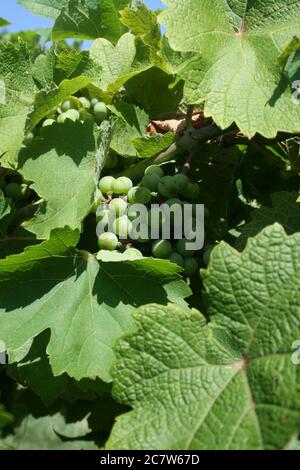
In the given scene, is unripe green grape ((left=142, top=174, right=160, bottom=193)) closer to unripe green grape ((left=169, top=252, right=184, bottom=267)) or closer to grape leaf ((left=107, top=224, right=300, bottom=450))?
unripe green grape ((left=169, top=252, right=184, bottom=267))

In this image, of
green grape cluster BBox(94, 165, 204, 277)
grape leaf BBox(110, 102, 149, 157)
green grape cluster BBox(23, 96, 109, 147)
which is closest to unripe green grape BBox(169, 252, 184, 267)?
green grape cluster BBox(94, 165, 204, 277)

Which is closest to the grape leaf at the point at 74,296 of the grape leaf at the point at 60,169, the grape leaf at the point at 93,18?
the grape leaf at the point at 60,169

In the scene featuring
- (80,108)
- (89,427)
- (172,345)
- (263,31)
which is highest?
(263,31)

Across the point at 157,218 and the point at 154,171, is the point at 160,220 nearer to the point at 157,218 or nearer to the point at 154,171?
the point at 157,218

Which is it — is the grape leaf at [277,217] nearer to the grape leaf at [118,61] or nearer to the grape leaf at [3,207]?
the grape leaf at [118,61]

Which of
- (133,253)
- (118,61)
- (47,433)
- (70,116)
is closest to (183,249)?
(133,253)

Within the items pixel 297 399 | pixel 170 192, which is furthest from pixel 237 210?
pixel 297 399
